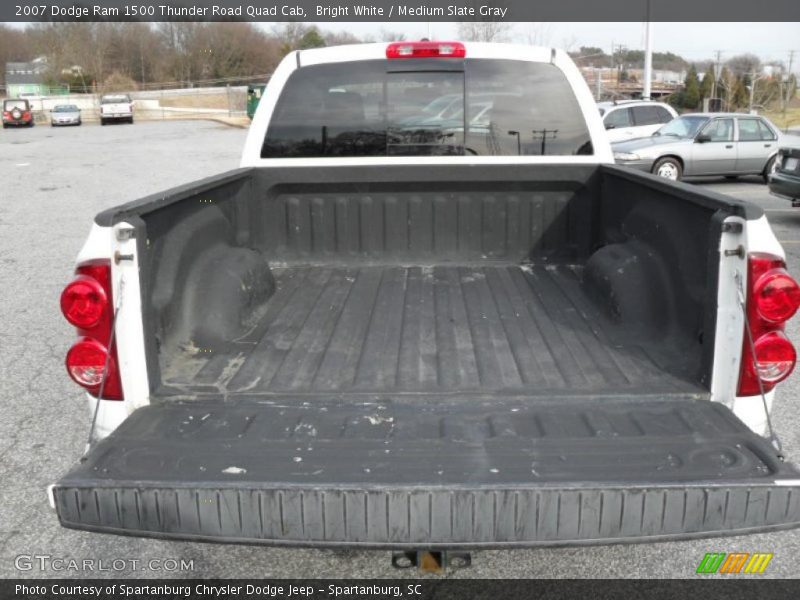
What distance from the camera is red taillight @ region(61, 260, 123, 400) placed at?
8.33 feet

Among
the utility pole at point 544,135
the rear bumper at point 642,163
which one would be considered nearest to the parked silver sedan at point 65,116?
the rear bumper at point 642,163

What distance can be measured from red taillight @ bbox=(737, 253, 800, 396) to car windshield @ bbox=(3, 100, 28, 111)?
156 ft

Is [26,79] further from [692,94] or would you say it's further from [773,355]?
[773,355]

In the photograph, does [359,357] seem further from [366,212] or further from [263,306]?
[366,212]

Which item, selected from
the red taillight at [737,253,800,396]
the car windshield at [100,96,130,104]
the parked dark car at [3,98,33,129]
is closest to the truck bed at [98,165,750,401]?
the red taillight at [737,253,800,396]

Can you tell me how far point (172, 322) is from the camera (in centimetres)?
304

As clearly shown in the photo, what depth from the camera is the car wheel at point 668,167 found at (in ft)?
48.6

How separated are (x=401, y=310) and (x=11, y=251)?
25.1ft

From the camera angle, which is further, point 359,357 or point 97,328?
point 359,357

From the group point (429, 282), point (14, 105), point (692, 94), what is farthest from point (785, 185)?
point (692, 94)

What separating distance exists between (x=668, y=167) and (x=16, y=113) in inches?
1566

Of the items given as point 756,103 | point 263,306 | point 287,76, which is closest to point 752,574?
point 263,306

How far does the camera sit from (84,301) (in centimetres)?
255

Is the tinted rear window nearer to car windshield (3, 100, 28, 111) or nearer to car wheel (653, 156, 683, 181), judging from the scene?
car wheel (653, 156, 683, 181)
